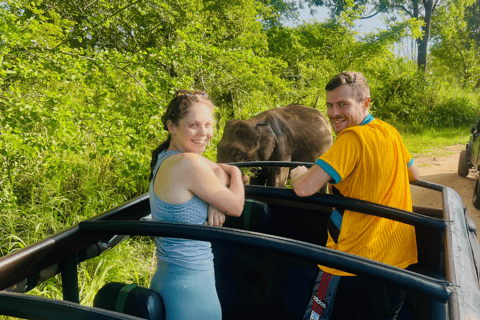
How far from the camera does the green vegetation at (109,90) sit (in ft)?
10.9

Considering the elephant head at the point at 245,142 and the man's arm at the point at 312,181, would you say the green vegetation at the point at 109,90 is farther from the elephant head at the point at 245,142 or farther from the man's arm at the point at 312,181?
the man's arm at the point at 312,181

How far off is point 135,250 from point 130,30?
5.30m

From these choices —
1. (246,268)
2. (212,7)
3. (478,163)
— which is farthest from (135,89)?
(212,7)

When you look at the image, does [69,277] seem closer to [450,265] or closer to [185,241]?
[185,241]

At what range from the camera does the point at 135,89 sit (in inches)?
174

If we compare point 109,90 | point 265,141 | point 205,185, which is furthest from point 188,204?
point 265,141

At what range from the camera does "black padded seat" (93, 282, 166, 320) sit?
1.17m

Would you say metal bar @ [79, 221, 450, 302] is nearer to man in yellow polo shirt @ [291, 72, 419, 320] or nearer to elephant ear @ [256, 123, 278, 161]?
man in yellow polo shirt @ [291, 72, 419, 320]

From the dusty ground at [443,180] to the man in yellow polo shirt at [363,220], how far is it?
4324 millimetres

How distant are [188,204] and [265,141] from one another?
141 inches

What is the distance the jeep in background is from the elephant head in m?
3.45

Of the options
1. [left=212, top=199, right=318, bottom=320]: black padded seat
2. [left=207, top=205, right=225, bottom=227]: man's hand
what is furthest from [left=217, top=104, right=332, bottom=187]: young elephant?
[left=207, top=205, right=225, bottom=227]: man's hand

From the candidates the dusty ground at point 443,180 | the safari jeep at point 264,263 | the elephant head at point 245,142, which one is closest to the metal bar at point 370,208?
the safari jeep at point 264,263

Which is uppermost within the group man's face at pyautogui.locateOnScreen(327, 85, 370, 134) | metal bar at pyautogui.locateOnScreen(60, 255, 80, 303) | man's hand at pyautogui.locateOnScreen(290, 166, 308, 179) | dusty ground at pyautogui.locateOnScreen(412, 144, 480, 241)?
man's face at pyautogui.locateOnScreen(327, 85, 370, 134)
